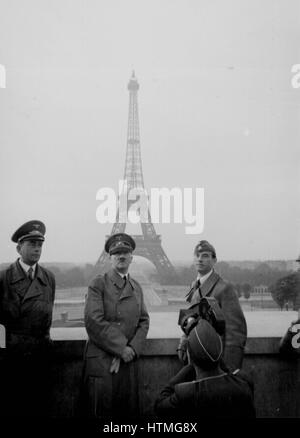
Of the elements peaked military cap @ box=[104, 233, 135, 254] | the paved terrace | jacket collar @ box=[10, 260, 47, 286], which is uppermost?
peaked military cap @ box=[104, 233, 135, 254]

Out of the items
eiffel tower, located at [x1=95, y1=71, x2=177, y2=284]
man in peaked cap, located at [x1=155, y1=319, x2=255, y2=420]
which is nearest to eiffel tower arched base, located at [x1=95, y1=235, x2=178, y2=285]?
eiffel tower, located at [x1=95, y1=71, x2=177, y2=284]

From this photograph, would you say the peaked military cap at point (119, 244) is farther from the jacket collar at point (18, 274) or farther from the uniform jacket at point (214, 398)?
the uniform jacket at point (214, 398)

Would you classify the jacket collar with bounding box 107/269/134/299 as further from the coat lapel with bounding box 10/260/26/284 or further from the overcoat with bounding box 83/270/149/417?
the coat lapel with bounding box 10/260/26/284

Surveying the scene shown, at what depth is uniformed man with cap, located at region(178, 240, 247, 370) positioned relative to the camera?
3070mm

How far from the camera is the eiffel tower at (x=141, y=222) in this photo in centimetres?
386

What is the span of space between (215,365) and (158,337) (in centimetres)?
124

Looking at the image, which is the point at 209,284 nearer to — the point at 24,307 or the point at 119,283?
the point at 119,283

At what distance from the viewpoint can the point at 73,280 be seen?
376 centimetres

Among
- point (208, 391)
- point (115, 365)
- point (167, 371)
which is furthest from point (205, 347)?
point (167, 371)

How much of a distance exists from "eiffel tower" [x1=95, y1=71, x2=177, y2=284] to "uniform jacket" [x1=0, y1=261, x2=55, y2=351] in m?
0.59

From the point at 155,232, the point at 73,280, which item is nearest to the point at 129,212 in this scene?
the point at 155,232

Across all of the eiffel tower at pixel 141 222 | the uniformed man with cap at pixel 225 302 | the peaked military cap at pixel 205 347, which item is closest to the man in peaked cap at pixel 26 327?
the eiffel tower at pixel 141 222

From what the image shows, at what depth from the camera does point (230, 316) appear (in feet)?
10.2
